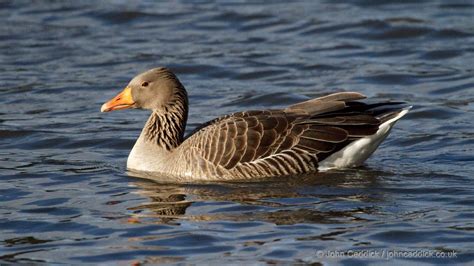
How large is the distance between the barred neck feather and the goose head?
0.06m

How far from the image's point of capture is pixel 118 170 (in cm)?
1424

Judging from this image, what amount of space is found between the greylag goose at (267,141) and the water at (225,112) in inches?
9.4

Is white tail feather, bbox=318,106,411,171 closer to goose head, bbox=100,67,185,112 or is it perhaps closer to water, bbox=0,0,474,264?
water, bbox=0,0,474,264

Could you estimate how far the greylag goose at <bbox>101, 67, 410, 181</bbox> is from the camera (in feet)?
43.9

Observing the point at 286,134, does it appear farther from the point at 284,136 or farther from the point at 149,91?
the point at 149,91

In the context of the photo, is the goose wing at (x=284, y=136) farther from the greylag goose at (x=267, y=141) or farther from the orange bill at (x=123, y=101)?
the orange bill at (x=123, y=101)

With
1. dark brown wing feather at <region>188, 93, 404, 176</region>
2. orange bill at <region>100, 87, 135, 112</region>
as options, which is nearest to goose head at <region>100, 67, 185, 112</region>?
orange bill at <region>100, 87, 135, 112</region>

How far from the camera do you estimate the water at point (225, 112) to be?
11023 mm

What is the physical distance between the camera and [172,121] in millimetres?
14227

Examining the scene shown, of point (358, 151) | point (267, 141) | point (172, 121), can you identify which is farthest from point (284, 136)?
point (172, 121)

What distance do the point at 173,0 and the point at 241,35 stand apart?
3.28 meters

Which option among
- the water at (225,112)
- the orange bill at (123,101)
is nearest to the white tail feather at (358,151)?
the water at (225,112)

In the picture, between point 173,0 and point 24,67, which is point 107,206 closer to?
point 24,67

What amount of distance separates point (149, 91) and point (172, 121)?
484 millimetres
